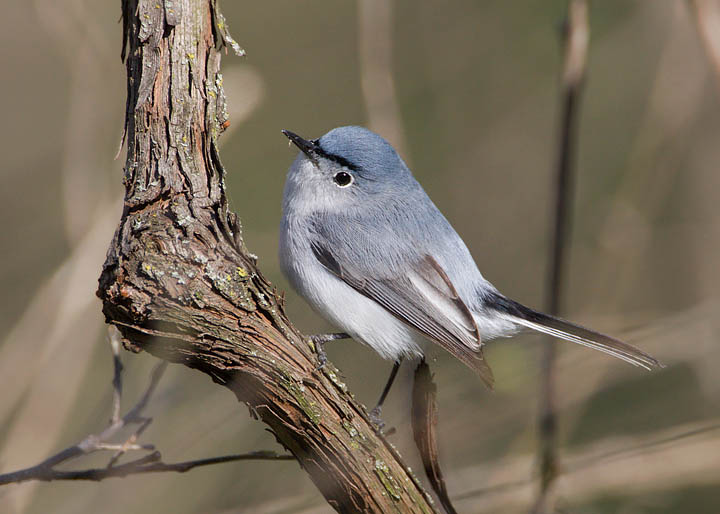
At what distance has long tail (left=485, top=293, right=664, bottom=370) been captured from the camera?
2.17 m

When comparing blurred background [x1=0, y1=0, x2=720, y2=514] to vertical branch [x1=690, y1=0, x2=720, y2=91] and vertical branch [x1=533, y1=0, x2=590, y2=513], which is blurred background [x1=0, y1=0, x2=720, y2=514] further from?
vertical branch [x1=533, y1=0, x2=590, y2=513]

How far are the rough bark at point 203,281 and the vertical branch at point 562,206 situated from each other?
515 millimetres

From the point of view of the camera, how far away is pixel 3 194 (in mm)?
3727

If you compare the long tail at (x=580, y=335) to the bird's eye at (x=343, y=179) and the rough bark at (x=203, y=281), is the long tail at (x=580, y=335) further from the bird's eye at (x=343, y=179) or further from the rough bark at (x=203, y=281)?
the rough bark at (x=203, y=281)

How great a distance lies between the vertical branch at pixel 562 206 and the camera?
1640 mm

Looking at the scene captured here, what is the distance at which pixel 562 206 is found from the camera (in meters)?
1.66

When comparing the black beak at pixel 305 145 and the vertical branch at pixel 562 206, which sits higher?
the black beak at pixel 305 145

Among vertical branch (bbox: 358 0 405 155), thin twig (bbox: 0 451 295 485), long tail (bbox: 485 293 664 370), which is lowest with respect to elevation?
thin twig (bbox: 0 451 295 485)

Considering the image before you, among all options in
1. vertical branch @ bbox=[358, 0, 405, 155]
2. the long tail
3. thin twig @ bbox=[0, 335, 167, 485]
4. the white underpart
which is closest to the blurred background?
vertical branch @ bbox=[358, 0, 405, 155]

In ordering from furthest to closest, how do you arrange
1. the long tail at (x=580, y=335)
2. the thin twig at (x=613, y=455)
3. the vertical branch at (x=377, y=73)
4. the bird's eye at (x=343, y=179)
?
1. the vertical branch at (x=377, y=73)
2. the bird's eye at (x=343, y=179)
3. the long tail at (x=580, y=335)
4. the thin twig at (x=613, y=455)

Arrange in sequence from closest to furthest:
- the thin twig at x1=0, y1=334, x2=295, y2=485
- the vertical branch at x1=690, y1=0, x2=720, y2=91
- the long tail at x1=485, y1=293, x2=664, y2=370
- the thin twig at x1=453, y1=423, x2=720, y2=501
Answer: the thin twig at x1=0, y1=334, x2=295, y2=485 < the vertical branch at x1=690, y1=0, x2=720, y2=91 < the thin twig at x1=453, y1=423, x2=720, y2=501 < the long tail at x1=485, y1=293, x2=664, y2=370

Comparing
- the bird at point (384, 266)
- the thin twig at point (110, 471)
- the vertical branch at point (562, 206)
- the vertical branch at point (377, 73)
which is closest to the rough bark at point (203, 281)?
the thin twig at point (110, 471)

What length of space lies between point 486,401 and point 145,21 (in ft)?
6.62

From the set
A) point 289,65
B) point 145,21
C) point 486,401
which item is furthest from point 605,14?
point 145,21
